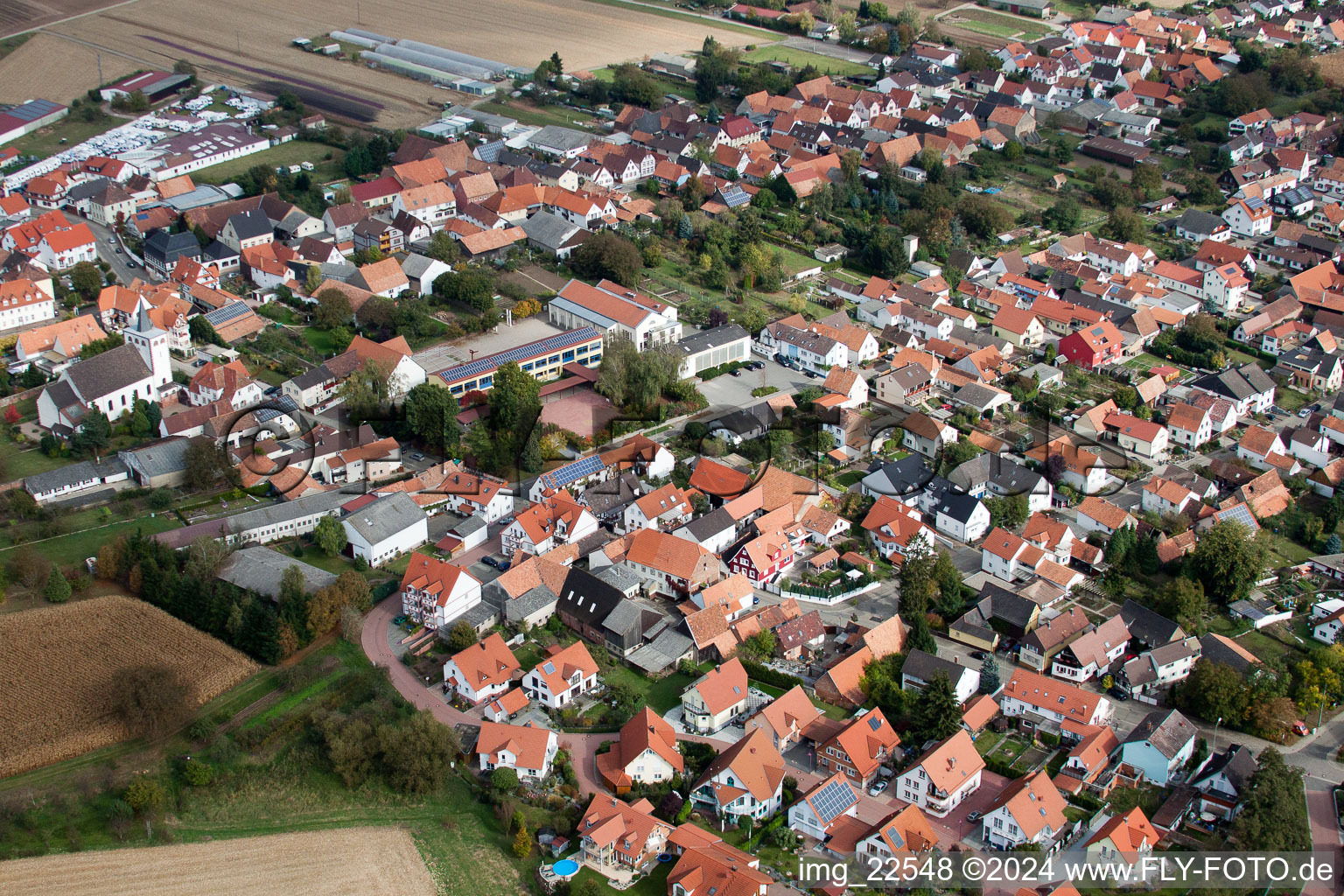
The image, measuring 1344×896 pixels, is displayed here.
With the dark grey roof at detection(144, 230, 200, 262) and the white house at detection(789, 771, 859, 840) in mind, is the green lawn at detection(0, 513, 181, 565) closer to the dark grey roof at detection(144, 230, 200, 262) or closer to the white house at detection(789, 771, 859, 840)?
the dark grey roof at detection(144, 230, 200, 262)

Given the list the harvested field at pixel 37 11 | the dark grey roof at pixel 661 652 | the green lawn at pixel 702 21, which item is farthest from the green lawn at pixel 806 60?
the dark grey roof at pixel 661 652

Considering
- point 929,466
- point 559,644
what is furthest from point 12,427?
point 929,466

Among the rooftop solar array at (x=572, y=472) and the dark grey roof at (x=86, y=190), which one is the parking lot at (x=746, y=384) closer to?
the rooftop solar array at (x=572, y=472)

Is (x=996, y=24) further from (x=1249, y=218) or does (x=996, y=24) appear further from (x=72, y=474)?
(x=72, y=474)

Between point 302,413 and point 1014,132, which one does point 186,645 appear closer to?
point 302,413

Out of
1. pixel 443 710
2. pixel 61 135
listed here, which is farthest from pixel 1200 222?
pixel 61 135
